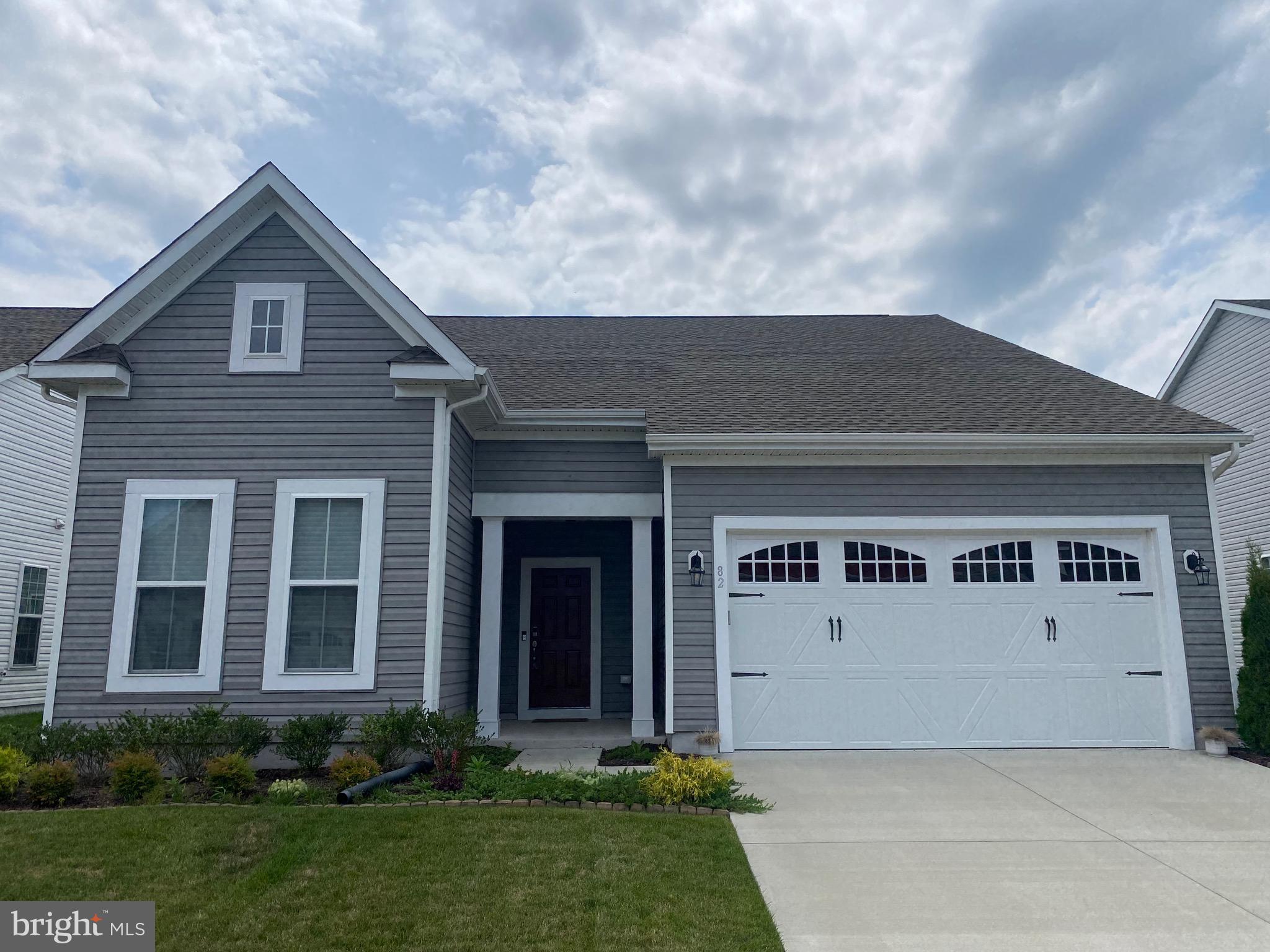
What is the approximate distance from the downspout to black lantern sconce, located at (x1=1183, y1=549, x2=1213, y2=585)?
3.22 ft

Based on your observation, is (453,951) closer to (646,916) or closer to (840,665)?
(646,916)

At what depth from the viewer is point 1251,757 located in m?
8.19

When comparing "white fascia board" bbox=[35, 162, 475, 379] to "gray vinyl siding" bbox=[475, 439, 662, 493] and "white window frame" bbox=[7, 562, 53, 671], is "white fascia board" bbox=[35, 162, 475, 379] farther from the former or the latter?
"white window frame" bbox=[7, 562, 53, 671]

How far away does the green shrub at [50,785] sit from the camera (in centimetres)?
602

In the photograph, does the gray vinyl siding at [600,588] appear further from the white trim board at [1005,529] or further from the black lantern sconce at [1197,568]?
the black lantern sconce at [1197,568]

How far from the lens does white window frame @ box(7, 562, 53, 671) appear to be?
12625mm

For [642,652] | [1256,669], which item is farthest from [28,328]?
[1256,669]

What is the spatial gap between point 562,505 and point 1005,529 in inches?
197

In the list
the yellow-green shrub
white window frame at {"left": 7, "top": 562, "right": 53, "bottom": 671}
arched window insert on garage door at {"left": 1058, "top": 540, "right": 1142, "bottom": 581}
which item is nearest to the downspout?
arched window insert on garage door at {"left": 1058, "top": 540, "right": 1142, "bottom": 581}

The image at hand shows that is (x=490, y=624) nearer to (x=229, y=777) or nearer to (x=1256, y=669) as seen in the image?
(x=229, y=777)

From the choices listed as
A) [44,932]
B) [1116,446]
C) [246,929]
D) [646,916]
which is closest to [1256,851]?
[646,916]

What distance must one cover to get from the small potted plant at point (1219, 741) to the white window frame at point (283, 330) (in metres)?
10.1

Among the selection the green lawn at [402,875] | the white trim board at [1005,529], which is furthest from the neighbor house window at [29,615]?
the white trim board at [1005,529]

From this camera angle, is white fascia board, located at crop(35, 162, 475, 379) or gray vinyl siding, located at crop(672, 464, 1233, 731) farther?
gray vinyl siding, located at crop(672, 464, 1233, 731)
